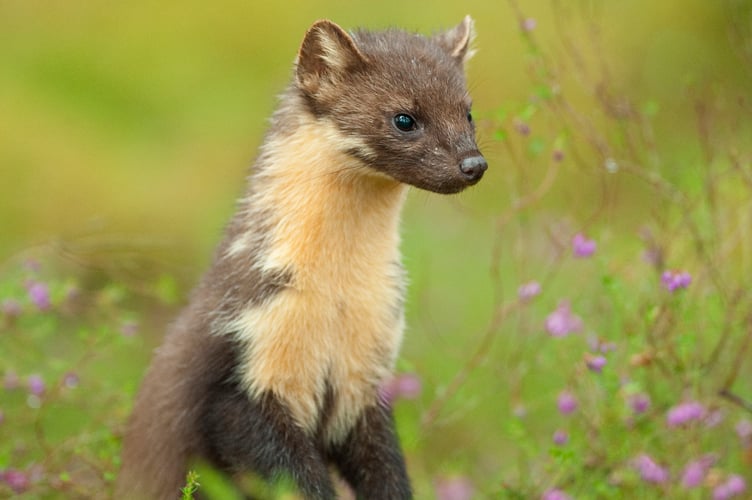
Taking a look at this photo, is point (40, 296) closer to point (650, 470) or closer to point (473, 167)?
point (473, 167)

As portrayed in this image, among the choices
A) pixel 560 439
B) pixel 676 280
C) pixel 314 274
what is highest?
pixel 676 280

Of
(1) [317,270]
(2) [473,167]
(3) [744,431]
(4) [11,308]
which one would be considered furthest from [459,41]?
(4) [11,308]

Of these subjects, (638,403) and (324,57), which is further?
(638,403)

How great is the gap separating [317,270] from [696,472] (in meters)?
1.76

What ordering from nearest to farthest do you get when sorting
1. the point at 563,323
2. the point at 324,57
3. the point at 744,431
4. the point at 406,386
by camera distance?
the point at 324,57, the point at 563,323, the point at 744,431, the point at 406,386

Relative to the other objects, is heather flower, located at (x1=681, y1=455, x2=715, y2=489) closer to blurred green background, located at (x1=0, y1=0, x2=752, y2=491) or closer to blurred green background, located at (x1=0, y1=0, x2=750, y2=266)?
blurred green background, located at (x1=0, y1=0, x2=752, y2=491)

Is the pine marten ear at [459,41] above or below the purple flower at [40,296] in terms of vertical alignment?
above

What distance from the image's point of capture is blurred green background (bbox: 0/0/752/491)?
841cm

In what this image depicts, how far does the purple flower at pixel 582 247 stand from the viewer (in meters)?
5.53

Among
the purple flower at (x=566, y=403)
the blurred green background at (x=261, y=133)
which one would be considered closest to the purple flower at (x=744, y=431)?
the purple flower at (x=566, y=403)

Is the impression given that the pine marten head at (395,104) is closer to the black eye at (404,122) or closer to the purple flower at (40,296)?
the black eye at (404,122)

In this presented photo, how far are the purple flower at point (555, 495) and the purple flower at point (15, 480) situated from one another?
6.68 ft

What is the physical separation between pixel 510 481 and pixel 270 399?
182 cm

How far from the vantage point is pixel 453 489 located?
19.6 feet
